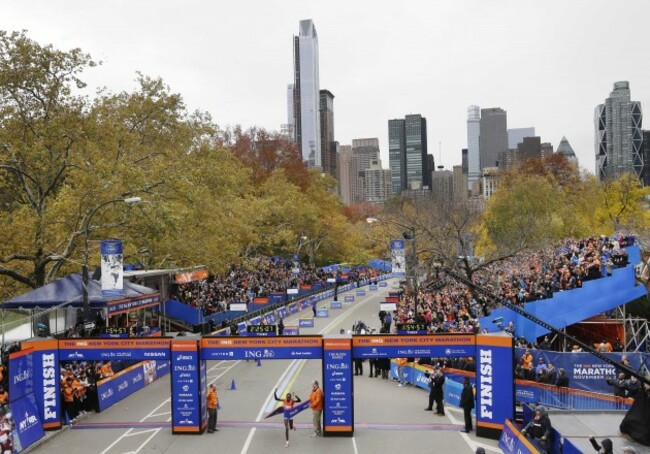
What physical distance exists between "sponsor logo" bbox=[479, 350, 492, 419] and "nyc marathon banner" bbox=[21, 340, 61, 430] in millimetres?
12661


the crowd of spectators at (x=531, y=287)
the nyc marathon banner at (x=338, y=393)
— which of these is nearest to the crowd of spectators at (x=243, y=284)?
the crowd of spectators at (x=531, y=287)

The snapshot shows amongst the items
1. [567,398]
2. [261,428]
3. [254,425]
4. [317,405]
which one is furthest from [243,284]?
[567,398]

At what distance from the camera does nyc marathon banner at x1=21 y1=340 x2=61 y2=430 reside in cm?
1719

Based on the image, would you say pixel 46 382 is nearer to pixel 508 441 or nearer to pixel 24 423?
pixel 24 423

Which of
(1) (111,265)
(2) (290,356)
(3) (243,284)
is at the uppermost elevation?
(1) (111,265)

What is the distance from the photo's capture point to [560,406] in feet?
59.5

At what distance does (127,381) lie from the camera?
22609 millimetres

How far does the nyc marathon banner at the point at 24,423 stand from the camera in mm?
15281

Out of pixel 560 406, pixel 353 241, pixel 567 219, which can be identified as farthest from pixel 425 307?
pixel 353 241

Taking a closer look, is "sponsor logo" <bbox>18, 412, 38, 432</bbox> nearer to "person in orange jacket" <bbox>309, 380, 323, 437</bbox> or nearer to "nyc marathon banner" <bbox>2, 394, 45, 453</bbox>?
"nyc marathon banner" <bbox>2, 394, 45, 453</bbox>

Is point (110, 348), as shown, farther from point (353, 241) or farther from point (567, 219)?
point (353, 241)

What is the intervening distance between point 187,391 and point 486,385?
28.5 ft

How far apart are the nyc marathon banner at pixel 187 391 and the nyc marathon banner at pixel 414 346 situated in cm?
477

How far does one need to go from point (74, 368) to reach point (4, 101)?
15.7 metres
